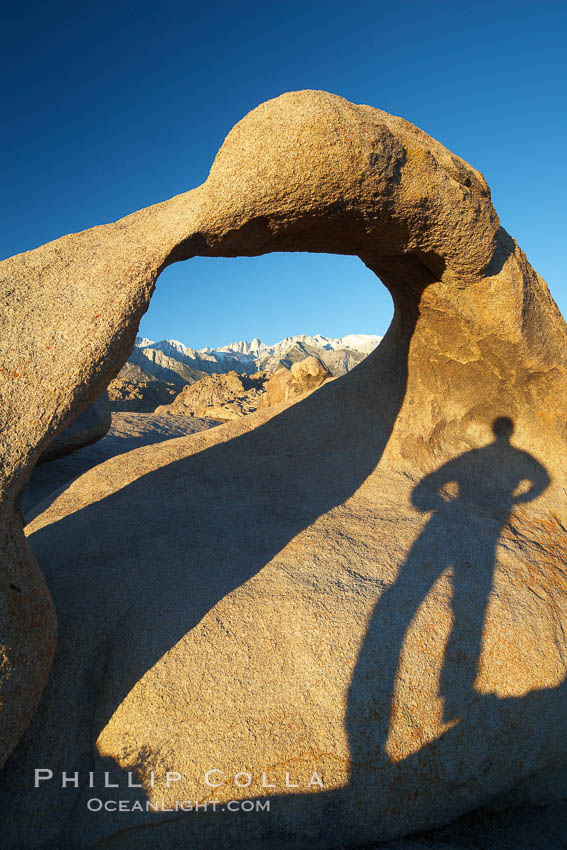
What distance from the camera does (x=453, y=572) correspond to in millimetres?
2713

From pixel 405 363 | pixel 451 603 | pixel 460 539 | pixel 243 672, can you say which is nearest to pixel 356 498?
pixel 460 539

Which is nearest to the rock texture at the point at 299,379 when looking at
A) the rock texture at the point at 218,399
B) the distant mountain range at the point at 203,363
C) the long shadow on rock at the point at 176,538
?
the rock texture at the point at 218,399

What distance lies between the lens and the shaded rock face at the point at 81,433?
476 centimetres

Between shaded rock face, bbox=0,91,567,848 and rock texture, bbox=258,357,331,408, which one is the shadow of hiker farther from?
rock texture, bbox=258,357,331,408

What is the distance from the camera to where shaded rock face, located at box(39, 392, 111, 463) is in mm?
4758

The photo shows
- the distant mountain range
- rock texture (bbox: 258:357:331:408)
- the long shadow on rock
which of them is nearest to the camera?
the long shadow on rock

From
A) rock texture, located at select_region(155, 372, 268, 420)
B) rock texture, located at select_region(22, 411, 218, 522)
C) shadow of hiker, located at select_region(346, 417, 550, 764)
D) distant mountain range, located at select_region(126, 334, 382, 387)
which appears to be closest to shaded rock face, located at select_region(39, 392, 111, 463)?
rock texture, located at select_region(22, 411, 218, 522)

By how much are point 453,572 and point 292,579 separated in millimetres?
912

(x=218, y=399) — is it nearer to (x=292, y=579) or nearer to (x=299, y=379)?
(x=299, y=379)

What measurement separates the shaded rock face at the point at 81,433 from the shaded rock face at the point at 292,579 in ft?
5.21

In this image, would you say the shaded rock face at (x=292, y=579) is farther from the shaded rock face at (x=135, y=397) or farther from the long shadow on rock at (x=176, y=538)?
the shaded rock face at (x=135, y=397)

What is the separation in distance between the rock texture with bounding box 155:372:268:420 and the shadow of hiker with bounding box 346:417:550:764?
8481mm

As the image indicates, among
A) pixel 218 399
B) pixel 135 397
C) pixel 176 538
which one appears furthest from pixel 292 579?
pixel 135 397

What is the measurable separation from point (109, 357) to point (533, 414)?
2.96m
